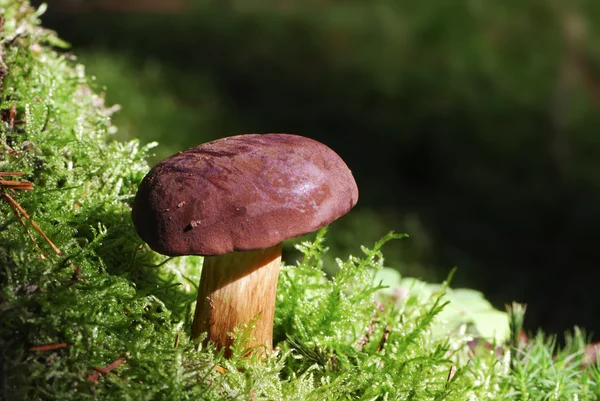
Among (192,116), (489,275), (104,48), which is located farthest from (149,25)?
(489,275)

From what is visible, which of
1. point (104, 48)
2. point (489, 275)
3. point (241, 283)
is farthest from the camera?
point (104, 48)

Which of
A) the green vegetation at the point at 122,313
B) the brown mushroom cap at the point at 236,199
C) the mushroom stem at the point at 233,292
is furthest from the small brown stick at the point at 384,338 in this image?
the brown mushroom cap at the point at 236,199

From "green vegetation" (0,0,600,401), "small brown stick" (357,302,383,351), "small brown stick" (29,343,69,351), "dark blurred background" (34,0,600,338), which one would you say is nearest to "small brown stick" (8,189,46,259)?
"green vegetation" (0,0,600,401)

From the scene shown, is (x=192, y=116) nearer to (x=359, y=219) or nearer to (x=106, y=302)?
(x=359, y=219)

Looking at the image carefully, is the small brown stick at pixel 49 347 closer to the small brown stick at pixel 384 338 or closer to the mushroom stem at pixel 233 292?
the mushroom stem at pixel 233 292

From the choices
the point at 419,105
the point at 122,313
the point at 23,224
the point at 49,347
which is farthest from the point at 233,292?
the point at 419,105
